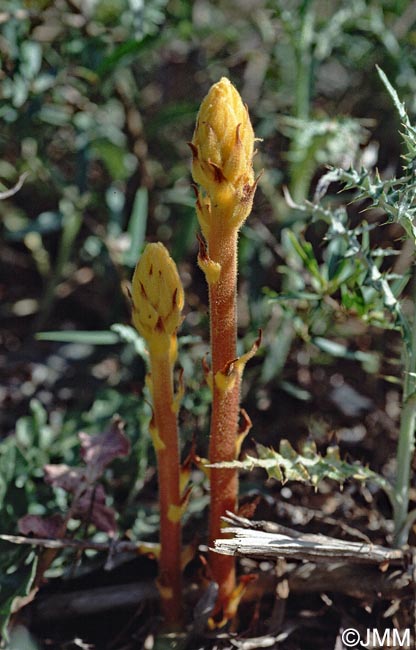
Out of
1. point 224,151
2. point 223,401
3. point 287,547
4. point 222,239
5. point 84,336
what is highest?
point 224,151

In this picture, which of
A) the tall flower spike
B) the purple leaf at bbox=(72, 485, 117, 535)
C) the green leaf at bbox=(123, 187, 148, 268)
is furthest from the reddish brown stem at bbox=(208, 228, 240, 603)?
the green leaf at bbox=(123, 187, 148, 268)

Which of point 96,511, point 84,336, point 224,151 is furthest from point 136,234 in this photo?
point 224,151

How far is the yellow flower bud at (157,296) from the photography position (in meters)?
1.26

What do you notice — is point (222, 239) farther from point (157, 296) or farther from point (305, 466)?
point (305, 466)

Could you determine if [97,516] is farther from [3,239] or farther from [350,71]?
[350,71]

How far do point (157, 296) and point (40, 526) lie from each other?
2.18ft

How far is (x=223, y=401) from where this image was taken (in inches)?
53.1

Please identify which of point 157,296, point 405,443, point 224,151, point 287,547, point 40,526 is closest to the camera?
point 224,151

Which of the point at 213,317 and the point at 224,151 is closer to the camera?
the point at 224,151

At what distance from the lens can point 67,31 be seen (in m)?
2.25

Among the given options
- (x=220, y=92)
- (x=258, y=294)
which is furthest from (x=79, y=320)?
(x=220, y=92)

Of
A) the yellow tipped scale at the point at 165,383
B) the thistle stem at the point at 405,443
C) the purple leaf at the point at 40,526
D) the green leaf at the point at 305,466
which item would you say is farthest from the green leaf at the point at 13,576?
the thistle stem at the point at 405,443

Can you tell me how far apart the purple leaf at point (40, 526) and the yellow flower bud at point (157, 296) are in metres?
0.56

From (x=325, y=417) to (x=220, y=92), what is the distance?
1289 mm
